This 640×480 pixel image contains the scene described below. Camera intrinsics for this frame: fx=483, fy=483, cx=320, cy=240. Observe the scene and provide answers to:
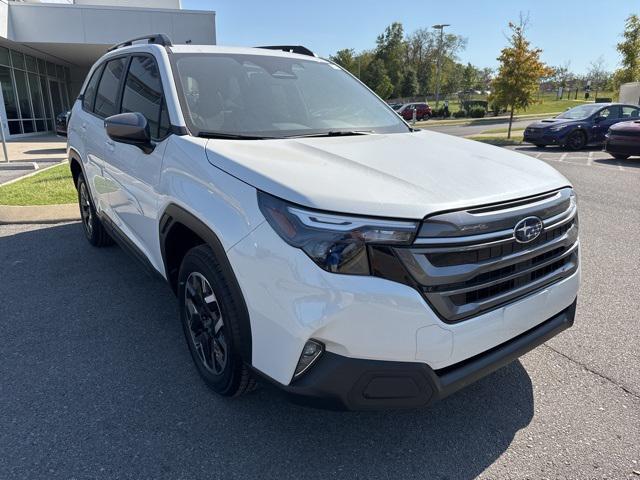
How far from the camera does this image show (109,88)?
4191mm

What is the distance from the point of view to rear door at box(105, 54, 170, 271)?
2949 mm

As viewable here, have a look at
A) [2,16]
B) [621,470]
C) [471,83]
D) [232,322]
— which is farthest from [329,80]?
[471,83]

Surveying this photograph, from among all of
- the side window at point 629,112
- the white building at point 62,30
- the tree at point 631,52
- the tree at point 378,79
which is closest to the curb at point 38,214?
the white building at point 62,30

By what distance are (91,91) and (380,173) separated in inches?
150

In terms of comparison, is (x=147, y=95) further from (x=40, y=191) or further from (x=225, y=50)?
(x=40, y=191)

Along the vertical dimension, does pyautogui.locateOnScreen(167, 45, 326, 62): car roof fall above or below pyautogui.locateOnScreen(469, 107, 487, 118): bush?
above

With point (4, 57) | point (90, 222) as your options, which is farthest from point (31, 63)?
point (90, 222)

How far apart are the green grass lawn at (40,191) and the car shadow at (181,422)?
4.32 m

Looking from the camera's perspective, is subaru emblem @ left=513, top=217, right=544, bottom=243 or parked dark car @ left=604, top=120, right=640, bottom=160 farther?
parked dark car @ left=604, top=120, right=640, bottom=160

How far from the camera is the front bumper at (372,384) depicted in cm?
189

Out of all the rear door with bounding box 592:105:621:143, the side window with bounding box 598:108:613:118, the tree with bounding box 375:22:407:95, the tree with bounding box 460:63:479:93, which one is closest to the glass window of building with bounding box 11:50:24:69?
the rear door with bounding box 592:105:621:143

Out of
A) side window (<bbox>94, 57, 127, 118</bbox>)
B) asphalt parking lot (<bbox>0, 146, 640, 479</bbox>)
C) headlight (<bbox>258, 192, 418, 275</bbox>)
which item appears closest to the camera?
headlight (<bbox>258, 192, 418, 275</bbox>)

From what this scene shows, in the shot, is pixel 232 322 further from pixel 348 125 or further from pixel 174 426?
pixel 348 125

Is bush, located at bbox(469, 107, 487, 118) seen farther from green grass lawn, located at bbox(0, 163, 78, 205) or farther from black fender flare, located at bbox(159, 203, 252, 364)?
black fender flare, located at bbox(159, 203, 252, 364)
